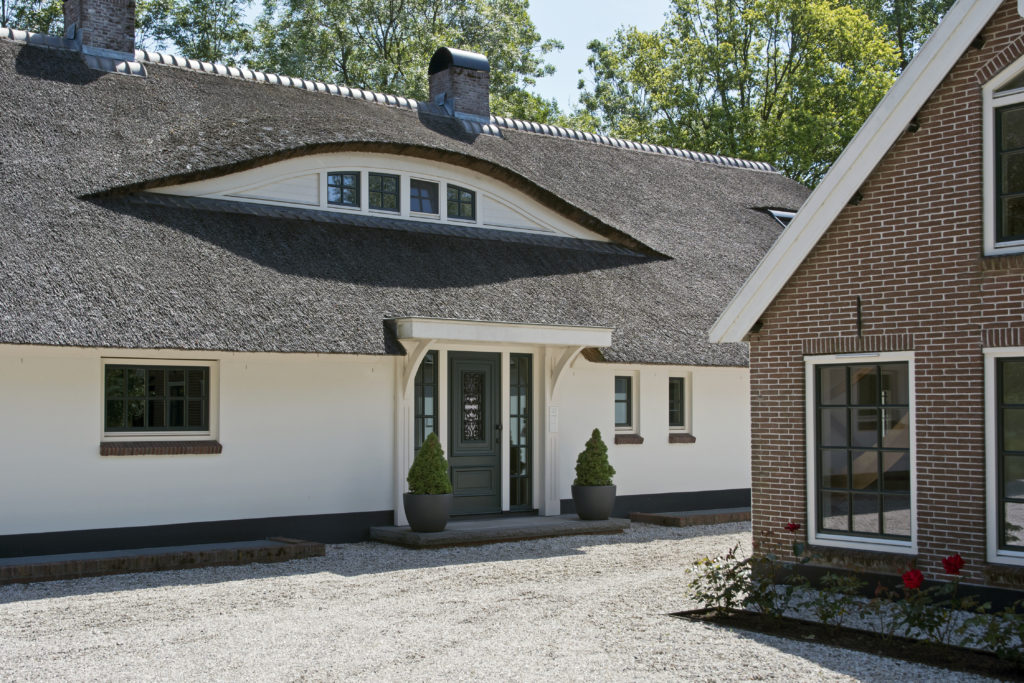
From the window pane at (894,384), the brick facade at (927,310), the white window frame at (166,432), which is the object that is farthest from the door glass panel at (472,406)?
the window pane at (894,384)

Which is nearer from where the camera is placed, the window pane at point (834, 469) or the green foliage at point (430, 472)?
the window pane at point (834, 469)

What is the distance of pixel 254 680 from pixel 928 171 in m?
7.16

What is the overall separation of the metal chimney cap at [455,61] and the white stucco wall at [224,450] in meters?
7.95

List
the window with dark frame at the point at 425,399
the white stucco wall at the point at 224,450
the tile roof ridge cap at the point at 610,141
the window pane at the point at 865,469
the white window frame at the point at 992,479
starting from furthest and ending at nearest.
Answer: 1. the tile roof ridge cap at the point at 610,141
2. the window with dark frame at the point at 425,399
3. the white stucco wall at the point at 224,450
4. the window pane at the point at 865,469
5. the white window frame at the point at 992,479

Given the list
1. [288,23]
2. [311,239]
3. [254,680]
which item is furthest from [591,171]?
[288,23]

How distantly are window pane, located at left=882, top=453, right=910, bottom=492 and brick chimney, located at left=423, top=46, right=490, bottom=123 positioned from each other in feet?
39.0

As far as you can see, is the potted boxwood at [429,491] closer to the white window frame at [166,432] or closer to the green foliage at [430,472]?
the green foliage at [430,472]

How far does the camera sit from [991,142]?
10141 mm

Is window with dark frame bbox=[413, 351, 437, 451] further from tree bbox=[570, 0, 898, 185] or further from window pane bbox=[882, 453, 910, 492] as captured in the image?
tree bbox=[570, 0, 898, 185]

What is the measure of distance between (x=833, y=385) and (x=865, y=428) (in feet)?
1.73

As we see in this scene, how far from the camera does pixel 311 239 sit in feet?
48.8

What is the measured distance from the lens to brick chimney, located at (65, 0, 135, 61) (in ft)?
55.2

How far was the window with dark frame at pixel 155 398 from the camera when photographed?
42.8ft

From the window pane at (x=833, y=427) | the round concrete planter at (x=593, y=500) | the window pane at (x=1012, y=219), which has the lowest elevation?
the round concrete planter at (x=593, y=500)
